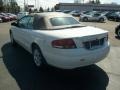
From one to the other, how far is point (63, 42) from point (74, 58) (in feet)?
1.50

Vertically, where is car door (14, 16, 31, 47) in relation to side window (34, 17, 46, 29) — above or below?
below

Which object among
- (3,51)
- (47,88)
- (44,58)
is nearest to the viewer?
(47,88)

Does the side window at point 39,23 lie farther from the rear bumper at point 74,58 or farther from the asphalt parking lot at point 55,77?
the asphalt parking lot at point 55,77

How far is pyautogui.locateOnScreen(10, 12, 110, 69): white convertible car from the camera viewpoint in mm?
5445

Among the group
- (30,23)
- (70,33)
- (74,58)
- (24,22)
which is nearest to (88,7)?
(24,22)

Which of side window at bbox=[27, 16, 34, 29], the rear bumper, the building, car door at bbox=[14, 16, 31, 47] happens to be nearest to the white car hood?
the rear bumper

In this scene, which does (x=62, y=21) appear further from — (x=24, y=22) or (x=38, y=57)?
(x=24, y=22)

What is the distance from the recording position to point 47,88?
5.24 m

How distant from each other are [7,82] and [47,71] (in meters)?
1.25

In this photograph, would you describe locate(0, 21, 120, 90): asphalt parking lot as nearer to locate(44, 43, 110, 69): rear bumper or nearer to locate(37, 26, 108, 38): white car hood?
locate(44, 43, 110, 69): rear bumper

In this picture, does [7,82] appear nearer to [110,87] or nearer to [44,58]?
[44,58]

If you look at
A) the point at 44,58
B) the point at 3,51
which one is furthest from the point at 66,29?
the point at 3,51

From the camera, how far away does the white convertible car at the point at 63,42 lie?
5445mm

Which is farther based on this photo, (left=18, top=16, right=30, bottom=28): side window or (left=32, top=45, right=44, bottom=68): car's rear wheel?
(left=18, top=16, right=30, bottom=28): side window
